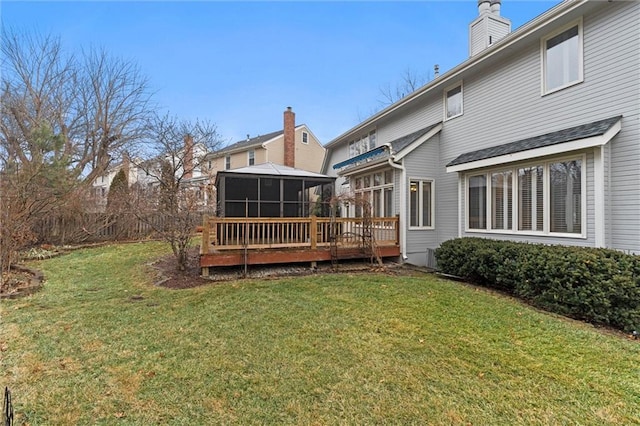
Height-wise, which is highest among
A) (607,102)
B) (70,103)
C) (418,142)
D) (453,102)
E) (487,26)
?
(487,26)

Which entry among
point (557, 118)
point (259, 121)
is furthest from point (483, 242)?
point (259, 121)

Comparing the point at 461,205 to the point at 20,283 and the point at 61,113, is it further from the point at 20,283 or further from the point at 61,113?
the point at 61,113

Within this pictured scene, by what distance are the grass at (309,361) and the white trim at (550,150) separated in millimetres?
3254

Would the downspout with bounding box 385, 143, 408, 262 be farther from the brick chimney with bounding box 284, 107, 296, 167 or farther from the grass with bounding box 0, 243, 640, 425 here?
the brick chimney with bounding box 284, 107, 296, 167

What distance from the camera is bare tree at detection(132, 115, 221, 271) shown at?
27.8ft

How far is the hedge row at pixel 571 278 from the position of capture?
5008 millimetres

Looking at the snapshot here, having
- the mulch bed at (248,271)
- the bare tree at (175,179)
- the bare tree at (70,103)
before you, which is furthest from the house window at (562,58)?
the bare tree at (70,103)

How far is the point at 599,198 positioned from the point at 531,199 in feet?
4.98

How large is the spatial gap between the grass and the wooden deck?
2.11m

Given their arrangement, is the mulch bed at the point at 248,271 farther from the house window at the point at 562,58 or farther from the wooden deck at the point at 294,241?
the house window at the point at 562,58

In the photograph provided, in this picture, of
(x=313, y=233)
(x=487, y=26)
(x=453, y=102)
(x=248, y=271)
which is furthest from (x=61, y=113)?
(x=487, y=26)

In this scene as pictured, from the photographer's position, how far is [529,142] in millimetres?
7512

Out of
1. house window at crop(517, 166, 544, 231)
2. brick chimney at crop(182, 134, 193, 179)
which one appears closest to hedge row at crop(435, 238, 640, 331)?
house window at crop(517, 166, 544, 231)

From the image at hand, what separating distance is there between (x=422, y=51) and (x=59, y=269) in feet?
64.6
